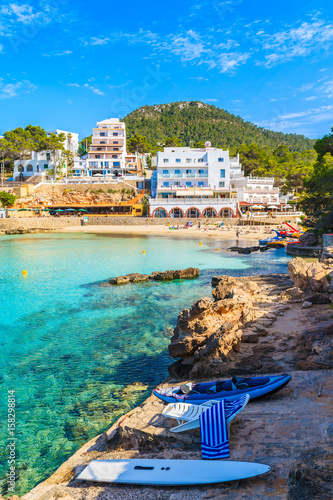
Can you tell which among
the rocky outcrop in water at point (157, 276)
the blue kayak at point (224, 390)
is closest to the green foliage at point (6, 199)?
the rocky outcrop in water at point (157, 276)

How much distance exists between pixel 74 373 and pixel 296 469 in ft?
25.6

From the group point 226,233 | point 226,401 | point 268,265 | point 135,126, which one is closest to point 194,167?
point 226,233

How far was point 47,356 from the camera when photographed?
11.2 meters

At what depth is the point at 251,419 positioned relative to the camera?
5988mm

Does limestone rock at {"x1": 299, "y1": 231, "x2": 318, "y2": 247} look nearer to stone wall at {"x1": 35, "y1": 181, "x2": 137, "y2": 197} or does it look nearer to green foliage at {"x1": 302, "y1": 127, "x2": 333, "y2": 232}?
green foliage at {"x1": 302, "y1": 127, "x2": 333, "y2": 232}

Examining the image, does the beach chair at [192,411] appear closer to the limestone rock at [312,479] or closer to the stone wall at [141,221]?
the limestone rock at [312,479]

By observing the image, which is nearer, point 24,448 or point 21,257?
point 24,448

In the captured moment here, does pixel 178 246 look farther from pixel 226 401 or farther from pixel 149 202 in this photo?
pixel 226 401

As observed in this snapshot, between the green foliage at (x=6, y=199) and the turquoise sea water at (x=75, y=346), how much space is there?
3913cm

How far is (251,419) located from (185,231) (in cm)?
4774

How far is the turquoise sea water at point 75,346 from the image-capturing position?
24.2ft

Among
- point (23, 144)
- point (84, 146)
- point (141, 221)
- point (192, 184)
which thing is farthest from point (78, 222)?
point (84, 146)

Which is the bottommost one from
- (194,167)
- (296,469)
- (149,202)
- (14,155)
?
(296,469)

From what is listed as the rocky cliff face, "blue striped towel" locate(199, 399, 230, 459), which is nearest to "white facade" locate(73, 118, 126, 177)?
the rocky cliff face
